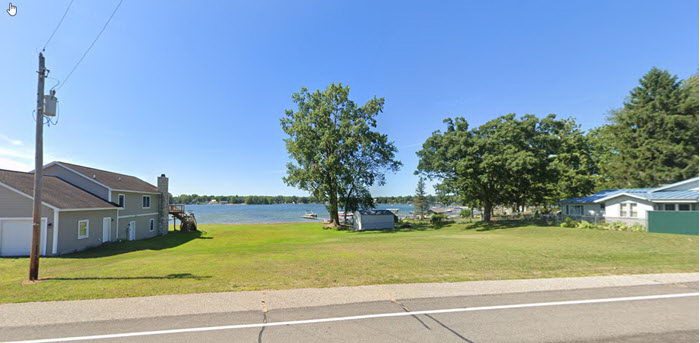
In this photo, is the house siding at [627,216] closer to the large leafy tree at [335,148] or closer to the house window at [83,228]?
the large leafy tree at [335,148]

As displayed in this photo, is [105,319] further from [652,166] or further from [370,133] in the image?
[652,166]

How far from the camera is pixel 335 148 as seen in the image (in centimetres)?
3791

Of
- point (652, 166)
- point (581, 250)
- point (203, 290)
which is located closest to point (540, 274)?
point (581, 250)

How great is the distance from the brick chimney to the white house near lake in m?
43.3

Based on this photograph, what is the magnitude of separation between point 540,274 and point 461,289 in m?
3.25

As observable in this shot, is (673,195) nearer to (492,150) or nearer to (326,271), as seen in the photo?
(492,150)

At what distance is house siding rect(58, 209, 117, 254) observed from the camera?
61.0ft

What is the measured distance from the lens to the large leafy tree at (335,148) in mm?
37188

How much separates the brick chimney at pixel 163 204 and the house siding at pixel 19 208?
53.7ft

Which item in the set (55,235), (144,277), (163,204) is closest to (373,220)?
(163,204)

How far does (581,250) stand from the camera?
13992mm

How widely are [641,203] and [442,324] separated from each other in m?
30.6

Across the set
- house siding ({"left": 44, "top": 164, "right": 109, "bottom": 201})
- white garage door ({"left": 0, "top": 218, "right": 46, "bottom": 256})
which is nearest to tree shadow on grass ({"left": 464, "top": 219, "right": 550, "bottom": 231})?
house siding ({"left": 44, "top": 164, "right": 109, "bottom": 201})

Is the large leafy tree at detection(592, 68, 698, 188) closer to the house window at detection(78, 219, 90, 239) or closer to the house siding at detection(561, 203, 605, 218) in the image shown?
the house siding at detection(561, 203, 605, 218)
